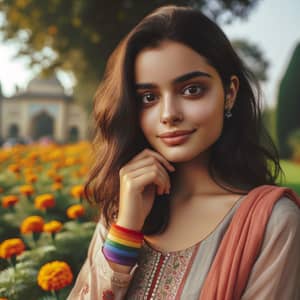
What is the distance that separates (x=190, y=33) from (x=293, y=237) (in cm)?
64

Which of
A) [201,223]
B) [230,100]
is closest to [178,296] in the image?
[201,223]

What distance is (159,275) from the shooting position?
1212mm

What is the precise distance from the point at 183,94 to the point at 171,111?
67mm

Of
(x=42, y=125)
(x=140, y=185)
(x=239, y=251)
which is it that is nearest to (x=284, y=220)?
(x=239, y=251)

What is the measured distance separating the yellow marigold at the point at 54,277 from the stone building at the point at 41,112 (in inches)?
1160

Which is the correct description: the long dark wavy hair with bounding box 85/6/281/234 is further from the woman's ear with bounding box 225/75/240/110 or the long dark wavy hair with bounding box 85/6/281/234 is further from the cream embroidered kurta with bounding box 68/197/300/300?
the cream embroidered kurta with bounding box 68/197/300/300

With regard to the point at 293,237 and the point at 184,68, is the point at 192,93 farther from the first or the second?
the point at 293,237

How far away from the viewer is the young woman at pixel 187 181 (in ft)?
3.38

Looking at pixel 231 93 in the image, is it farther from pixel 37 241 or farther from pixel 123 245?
pixel 37 241

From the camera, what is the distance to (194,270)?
3.74ft

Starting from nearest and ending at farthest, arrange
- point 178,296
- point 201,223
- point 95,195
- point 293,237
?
point 293,237, point 178,296, point 201,223, point 95,195

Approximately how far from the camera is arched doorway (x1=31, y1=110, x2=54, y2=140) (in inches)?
1336

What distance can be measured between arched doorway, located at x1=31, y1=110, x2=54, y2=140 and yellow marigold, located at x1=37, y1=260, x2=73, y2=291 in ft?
109

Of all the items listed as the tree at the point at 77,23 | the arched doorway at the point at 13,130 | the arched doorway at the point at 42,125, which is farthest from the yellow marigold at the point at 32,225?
the arched doorway at the point at 13,130
